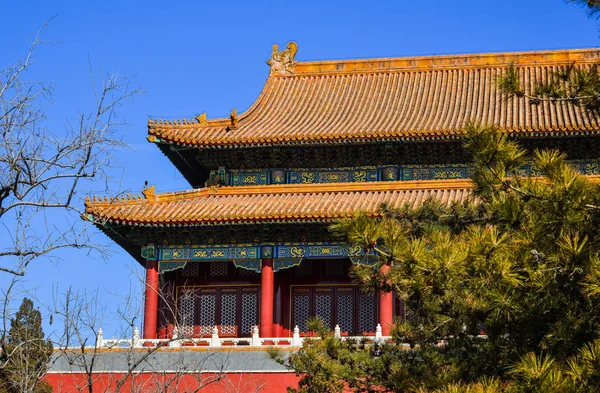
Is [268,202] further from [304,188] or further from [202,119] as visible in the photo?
[202,119]

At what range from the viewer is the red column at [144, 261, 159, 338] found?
25250mm

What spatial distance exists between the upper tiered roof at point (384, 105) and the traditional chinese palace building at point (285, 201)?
68 mm

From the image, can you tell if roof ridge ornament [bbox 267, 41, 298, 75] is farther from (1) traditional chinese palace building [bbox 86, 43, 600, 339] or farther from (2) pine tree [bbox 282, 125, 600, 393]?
(2) pine tree [bbox 282, 125, 600, 393]

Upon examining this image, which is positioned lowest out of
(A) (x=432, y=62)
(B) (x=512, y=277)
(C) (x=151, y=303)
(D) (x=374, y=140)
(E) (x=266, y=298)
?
(C) (x=151, y=303)

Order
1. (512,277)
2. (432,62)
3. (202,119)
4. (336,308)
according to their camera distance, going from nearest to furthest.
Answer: (512,277), (336,308), (202,119), (432,62)

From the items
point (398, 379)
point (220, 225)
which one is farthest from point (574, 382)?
point (220, 225)

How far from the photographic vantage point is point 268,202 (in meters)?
26.7

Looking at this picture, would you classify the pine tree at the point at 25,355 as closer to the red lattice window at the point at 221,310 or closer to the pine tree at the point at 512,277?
the red lattice window at the point at 221,310

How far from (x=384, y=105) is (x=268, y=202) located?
5.84 metres

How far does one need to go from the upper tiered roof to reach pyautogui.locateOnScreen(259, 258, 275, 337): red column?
10.9 feet

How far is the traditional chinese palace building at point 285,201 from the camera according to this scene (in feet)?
84.4

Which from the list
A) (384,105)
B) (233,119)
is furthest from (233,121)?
(384,105)

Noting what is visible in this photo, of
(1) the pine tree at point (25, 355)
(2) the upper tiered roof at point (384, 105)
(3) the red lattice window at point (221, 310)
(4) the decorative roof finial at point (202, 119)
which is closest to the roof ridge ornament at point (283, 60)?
(2) the upper tiered roof at point (384, 105)

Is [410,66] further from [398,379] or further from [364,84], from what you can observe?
[398,379]
